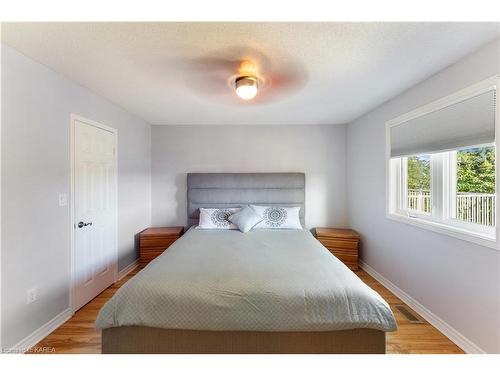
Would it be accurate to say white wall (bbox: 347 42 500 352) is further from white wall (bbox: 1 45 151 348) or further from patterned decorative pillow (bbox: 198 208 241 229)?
white wall (bbox: 1 45 151 348)

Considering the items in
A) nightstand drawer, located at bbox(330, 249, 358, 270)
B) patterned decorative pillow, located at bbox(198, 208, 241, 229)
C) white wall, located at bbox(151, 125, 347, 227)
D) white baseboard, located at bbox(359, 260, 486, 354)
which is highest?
white wall, located at bbox(151, 125, 347, 227)

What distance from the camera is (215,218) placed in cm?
327

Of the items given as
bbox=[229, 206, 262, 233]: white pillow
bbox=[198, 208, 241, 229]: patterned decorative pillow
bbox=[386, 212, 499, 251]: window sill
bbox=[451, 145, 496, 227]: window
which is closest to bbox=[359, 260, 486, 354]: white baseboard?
bbox=[386, 212, 499, 251]: window sill

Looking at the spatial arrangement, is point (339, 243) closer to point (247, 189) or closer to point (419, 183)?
point (419, 183)

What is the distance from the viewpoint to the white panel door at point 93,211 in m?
2.21

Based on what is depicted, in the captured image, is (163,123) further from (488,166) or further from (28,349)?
(488,166)

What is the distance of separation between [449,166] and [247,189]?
2.49 meters

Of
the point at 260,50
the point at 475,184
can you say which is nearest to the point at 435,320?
the point at 475,184

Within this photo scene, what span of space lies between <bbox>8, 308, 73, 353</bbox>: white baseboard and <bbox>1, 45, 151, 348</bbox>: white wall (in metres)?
0.04

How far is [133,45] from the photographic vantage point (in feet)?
5.03

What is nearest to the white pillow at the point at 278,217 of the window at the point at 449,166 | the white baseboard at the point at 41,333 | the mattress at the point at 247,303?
the window at the point at 449,166

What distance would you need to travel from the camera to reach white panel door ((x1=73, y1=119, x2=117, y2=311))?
87.2 inches

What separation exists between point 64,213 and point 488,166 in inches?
146
